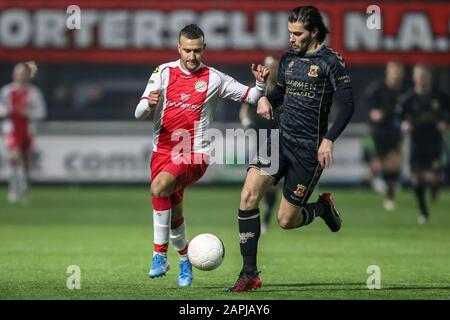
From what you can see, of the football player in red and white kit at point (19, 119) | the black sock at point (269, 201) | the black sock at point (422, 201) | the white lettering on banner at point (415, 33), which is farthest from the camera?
the white lettering on banner at point (415, 33)

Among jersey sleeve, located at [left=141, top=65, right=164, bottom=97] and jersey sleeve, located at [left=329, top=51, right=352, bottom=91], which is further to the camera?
jersey sleeve, located at [left=141, top=65, right=164, bottom=97]

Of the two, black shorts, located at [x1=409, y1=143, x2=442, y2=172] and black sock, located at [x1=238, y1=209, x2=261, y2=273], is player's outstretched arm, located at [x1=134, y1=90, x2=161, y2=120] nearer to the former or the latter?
black sock, located at [x1=238, y1=209, x2=261, y2=273]

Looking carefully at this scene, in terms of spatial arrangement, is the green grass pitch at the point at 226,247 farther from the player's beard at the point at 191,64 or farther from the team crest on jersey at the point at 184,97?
the player's beard at the point at 191,64

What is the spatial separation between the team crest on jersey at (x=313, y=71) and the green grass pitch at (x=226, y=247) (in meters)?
1.84

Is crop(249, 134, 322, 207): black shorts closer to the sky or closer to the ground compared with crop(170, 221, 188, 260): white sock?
closer to the sky

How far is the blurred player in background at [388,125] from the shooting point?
794 inches

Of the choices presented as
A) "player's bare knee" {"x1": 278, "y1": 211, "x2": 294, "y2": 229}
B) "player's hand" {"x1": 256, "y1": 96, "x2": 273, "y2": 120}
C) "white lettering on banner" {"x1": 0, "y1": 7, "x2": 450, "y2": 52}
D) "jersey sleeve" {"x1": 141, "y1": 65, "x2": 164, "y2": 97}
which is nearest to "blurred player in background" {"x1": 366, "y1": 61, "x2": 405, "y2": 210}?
"white lettering on banner" {"x1": 0, "y1": 7, "x2": 450, "y2": 52}

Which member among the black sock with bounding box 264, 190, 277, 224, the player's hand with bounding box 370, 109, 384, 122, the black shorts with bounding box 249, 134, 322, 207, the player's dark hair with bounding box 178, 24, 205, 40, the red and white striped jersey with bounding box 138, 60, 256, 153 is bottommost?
the black sock with bounding box 264, 190, 277, 224

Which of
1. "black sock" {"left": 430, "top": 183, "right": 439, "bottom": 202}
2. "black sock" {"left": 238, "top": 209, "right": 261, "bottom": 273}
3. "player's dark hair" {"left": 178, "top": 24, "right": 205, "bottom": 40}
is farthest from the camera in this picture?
"black sock" {"left": 430, "top": 183, "right": 439, "bottom": 202}

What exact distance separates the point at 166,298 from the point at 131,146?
1524cm

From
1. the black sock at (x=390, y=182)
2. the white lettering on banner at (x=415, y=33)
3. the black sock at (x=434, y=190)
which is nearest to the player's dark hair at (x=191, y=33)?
the black sock at (x=390, y=182)

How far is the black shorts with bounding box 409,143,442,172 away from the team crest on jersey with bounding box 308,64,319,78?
30.2ft

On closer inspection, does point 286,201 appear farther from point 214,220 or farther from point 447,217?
point 447,217

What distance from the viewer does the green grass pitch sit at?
933 centimetres
